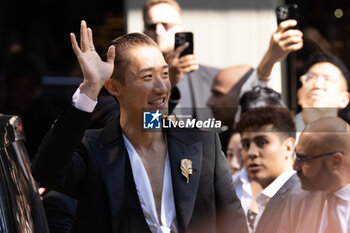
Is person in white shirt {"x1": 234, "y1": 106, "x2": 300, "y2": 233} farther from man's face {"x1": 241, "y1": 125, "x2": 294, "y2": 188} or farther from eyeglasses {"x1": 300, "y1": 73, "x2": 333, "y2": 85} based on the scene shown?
eyeglasses {"x1": 300, "y1": 73, "x2": 333, "y2": 85}

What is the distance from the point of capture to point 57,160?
302 cm

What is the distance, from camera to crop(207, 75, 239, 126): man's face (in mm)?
3943

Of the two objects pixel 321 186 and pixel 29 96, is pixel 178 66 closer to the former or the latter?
pixel 321 186

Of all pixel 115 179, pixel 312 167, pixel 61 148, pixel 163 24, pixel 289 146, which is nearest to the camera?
pixel 61 148

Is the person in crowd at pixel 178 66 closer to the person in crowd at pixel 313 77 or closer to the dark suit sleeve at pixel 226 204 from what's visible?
the person in crowd at pixel 313 77

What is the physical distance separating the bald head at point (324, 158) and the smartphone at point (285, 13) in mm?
618

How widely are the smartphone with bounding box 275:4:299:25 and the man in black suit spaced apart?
0.86 m

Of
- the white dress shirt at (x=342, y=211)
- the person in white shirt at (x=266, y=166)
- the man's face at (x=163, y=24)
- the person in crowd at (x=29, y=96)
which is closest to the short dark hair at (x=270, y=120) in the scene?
the person in white shirt at (x=266, y=166)

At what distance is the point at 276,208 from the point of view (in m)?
3.74

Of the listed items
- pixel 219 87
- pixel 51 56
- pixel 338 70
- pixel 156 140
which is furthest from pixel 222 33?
pixel 51 56

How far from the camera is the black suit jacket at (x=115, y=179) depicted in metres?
3.03

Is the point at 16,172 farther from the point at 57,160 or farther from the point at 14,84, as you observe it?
the point at 14,84

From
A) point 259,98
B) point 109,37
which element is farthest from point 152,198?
point 109,37

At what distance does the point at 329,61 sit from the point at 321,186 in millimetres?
786
